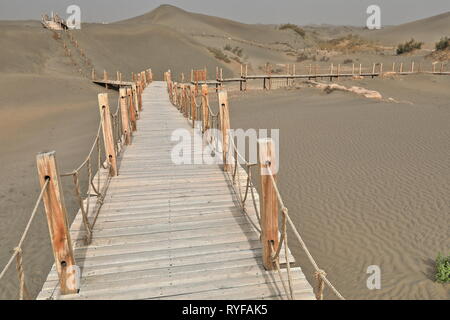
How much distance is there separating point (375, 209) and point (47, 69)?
108ft

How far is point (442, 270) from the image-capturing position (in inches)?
206

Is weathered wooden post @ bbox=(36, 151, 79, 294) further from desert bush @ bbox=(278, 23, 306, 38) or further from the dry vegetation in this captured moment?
desert bush @ bbox=(278, 23, 306, 38)

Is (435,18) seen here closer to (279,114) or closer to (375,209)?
(279,114)

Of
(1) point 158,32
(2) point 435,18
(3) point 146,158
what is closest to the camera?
(3) point 146,158

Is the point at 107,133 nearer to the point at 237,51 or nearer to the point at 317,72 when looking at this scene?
the point at 317,72

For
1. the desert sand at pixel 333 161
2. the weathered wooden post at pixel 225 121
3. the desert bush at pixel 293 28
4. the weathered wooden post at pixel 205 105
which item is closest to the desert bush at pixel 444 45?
the desert sand at pixel 333 161

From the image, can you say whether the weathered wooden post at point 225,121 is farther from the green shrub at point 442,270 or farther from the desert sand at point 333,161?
the green shrub at point 442,270

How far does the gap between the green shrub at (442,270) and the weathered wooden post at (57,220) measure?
510 centimetres

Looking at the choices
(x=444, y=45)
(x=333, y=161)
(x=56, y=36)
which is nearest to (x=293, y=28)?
(x=444, y=45)

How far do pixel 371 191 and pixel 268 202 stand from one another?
17.6 feet

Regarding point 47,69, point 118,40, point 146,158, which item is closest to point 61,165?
point 146,158
